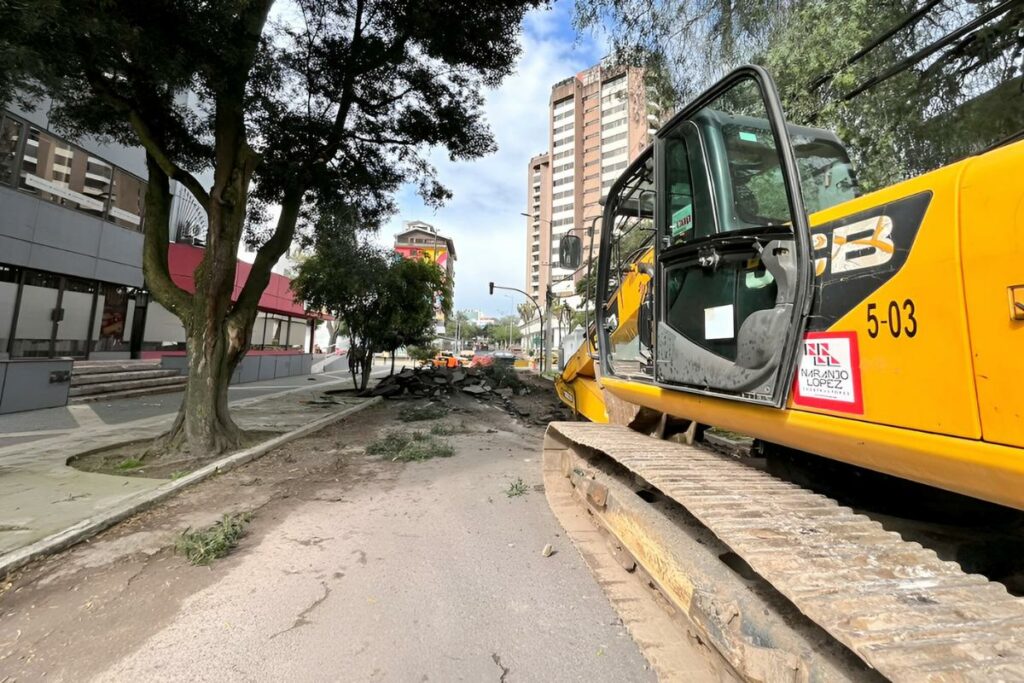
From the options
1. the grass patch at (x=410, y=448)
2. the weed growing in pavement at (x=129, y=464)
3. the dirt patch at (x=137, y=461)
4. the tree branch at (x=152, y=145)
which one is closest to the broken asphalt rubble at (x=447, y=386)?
the grass patch at (x=410, y=448)

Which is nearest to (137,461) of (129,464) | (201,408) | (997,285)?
(129,464)

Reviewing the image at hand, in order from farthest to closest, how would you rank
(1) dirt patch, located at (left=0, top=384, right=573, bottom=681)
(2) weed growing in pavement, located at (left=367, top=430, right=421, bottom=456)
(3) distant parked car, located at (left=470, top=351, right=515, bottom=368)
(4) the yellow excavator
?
(3) distant parked car, located at (left=470, top=351, right=515, bottom=368) → (2) weed growing in pavement, located at (left=367, top=430, right=421, bottom=456) → (1) dirt patch, located at (left=0, top=384, right=573, bottom=681) → (4) the yellow excavator

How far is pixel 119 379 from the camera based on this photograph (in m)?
12.8

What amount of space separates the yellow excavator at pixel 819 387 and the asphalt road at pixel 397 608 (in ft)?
1.81

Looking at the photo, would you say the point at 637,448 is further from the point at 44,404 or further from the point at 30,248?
the point at 30,248

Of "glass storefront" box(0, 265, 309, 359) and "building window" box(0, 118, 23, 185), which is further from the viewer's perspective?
"glass storefront" box(0, 265, 309, 359)

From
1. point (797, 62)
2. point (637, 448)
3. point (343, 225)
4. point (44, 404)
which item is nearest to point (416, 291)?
point (343, 225)

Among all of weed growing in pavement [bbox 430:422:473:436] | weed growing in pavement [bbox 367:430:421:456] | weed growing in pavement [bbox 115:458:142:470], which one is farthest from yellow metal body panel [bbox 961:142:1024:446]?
weed growing in pavement [bbox 430:422:473:436]

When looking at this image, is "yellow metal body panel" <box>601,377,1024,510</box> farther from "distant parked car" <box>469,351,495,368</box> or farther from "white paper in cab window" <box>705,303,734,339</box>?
"distant parked car" <box>469,351,495,368</box>

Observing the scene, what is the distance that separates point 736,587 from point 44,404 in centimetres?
1312

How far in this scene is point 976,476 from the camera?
1.36 metres

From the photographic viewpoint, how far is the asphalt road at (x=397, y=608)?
2570 mm

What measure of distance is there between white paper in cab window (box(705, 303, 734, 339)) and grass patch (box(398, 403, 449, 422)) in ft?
32.4

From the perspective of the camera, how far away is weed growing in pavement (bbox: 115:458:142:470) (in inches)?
244
